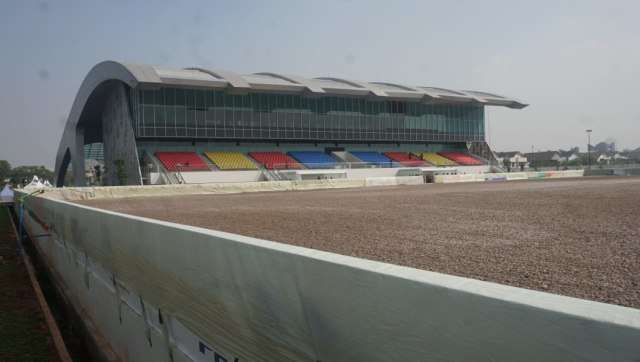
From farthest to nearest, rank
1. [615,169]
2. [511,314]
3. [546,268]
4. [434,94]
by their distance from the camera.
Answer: [434,94], [615,169], [546,268], [511,314]

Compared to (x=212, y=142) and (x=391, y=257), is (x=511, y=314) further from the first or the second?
(x=212, y=142)

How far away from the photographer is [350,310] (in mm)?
2180

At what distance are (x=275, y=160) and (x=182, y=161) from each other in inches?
438

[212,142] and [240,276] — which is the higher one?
[212,142]

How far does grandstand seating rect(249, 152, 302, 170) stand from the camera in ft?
171

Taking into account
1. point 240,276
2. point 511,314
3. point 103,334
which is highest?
point 511,314

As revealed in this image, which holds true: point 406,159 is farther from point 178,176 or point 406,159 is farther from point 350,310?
point 350,310

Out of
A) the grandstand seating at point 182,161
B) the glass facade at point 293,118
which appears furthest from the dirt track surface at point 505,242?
the glass facade at point 293,118

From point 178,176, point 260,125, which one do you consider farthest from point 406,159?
point 178,176

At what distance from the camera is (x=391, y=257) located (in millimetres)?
6055

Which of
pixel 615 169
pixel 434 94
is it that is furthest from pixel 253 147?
pixel 615 169

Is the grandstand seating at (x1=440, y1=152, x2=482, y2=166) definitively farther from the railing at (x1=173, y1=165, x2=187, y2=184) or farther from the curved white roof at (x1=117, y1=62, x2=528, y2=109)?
the railing at (x1=173, y1=165, x2=187, y2=184)

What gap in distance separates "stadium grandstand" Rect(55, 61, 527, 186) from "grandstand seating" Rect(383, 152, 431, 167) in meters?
0.17

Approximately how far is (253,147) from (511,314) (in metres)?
56.5
